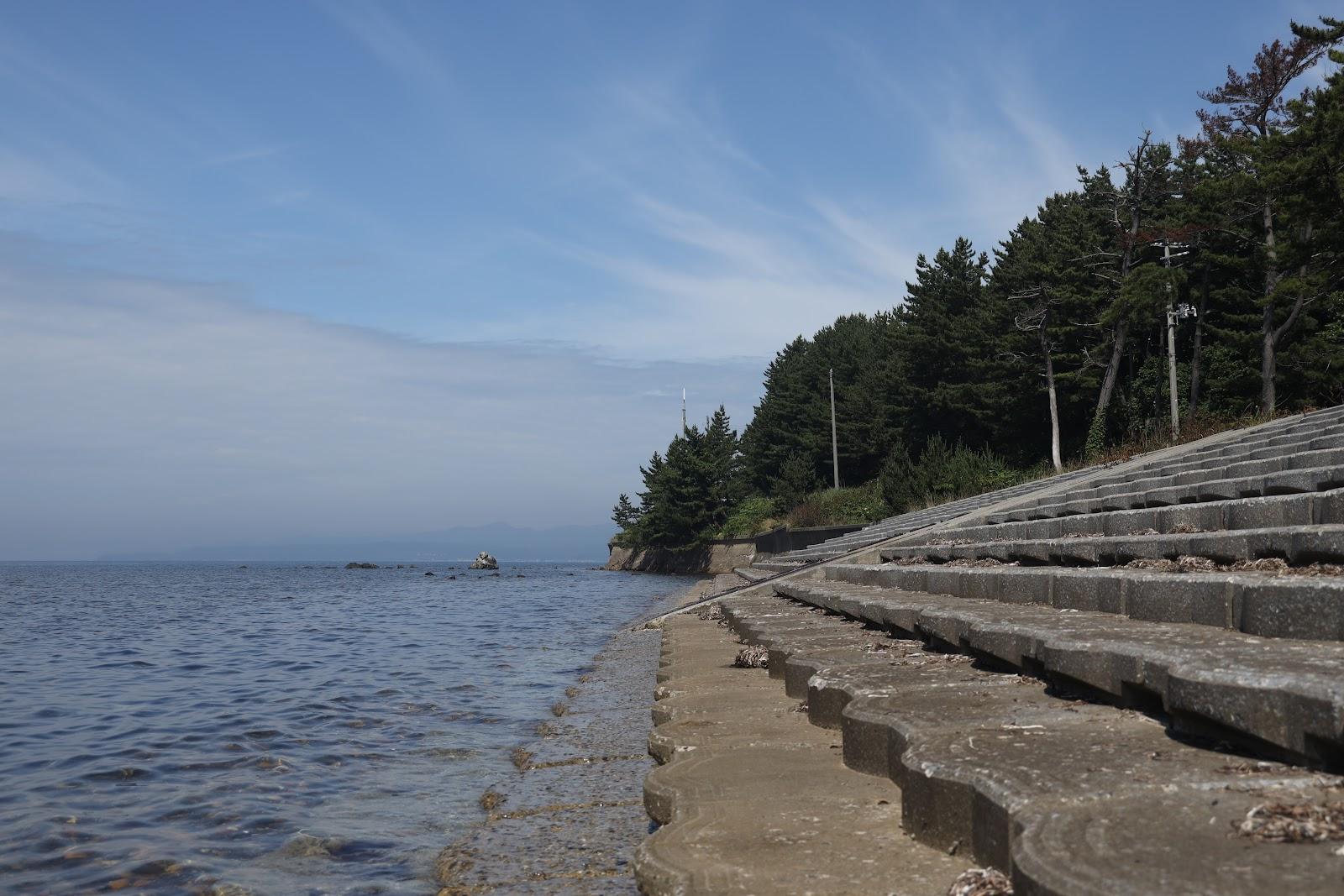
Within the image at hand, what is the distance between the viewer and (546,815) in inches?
195

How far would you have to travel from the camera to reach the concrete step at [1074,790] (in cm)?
163

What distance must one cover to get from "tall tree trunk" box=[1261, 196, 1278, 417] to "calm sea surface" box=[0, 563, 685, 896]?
18324 millimetres

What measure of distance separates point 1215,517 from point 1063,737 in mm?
3042

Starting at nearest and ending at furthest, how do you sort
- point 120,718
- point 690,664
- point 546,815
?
point 546,815 → point 690,664 → point 120,718

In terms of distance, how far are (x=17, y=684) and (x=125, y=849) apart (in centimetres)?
928

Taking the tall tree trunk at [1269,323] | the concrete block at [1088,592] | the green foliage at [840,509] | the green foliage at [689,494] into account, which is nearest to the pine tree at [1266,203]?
the tall tree trunk at [1269,323]

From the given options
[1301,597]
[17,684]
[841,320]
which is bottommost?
[17,684]

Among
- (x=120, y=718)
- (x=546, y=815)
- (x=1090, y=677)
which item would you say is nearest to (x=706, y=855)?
(x=1090, y=677)

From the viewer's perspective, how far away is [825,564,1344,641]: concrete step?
2.77 metres

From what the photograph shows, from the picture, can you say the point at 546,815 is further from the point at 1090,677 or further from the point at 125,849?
the point at 1090,677

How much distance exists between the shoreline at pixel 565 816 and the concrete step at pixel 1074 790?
1247 millimetres

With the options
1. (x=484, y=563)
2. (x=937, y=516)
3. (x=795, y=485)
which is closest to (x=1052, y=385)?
(x=937, y=516)

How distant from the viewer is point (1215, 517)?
202 inches

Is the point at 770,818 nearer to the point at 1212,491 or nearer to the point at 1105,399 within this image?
the point at 1212,491
